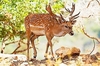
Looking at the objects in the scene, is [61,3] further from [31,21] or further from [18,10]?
[31,21]

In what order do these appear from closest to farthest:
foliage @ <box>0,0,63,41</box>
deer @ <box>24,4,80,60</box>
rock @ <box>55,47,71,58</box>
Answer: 1. deer @ <box>24,4,80,60</box>
2. rock @ <box>55,47,71,58</box>
3. foliage @ <box>0,0,63,41</box>

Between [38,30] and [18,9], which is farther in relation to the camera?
[18,9]

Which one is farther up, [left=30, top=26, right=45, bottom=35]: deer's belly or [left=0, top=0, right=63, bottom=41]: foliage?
[left=0, top=0, right=63, bottom=41]: foliage

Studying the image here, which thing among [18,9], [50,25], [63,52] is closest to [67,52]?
[63,52]

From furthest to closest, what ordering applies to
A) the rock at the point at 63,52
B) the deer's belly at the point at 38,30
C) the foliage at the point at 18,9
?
1. the foliage at the point at 18,9
2. the rock at the point at 63,52
3. the deer's belly at the point at 38,30

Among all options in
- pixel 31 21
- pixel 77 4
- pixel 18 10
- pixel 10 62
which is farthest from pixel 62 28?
pixel 18 10

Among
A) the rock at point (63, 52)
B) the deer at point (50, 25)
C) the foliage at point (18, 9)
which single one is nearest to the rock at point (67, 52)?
the rock at point (63, 52)

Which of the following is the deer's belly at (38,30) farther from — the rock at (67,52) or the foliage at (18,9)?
the foliage at (18,9)

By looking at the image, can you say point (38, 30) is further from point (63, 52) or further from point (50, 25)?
point (63, 52)

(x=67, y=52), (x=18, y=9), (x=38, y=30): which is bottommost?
(x=67, y=52)

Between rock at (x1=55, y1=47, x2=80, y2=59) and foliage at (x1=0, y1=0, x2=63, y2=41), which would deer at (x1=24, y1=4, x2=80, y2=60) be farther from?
foliage at (x1=0, y1=0, x2=63, y2=41)

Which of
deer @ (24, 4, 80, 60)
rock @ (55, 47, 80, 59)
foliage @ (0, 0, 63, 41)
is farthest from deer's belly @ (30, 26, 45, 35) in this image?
foliage @ (0, 0, 63, 41)

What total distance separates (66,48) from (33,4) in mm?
2591

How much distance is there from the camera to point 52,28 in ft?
17.4
